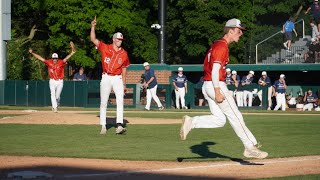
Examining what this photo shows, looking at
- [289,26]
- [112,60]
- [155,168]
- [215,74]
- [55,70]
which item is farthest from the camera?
[289,26]

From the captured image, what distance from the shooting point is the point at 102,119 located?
17.8 meters

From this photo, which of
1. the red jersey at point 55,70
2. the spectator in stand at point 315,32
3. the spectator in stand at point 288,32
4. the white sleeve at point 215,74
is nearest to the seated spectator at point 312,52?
the spectator in stand at point 315,32

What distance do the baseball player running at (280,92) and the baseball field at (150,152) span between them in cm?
1342

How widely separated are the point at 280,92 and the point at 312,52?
4287mm

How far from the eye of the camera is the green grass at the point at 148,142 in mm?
13781

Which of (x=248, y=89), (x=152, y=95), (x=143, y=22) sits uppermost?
(x=143, y=22)

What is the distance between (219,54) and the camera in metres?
11.6

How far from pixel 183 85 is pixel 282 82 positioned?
423 cm

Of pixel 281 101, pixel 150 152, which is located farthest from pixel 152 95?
pixel 150 152

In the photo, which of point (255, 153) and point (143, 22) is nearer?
point (255, 153)

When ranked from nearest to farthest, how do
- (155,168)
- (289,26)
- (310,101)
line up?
(155,168) → (310,101) → (289,26)

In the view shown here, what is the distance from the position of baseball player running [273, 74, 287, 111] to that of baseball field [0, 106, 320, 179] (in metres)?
13.4

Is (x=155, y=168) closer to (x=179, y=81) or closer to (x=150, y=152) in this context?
(x=150, y=152)

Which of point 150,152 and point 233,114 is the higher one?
point 233,114
